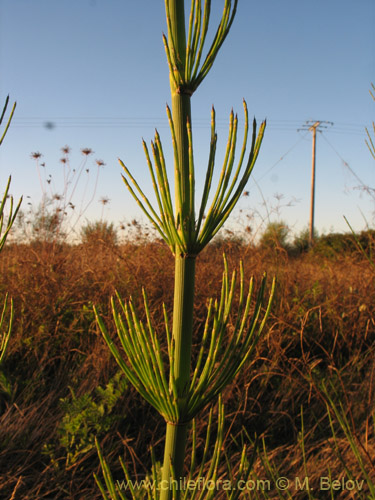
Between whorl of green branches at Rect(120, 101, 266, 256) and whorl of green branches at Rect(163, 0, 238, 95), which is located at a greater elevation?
whorl of green branches at Rect(163, 0, 238, 95)

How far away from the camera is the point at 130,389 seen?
9.00 feet

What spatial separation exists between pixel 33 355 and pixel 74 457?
1.09m

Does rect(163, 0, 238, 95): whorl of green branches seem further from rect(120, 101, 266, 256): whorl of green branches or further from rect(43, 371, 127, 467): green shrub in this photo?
rect(43, 371, 127, 467): green shrub

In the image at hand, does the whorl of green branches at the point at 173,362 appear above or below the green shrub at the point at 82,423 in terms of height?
above

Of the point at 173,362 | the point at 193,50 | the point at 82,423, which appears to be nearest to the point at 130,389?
the point at 82,423

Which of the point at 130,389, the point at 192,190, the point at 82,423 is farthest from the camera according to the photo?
the point at 130,389

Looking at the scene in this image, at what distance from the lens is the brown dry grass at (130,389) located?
7.51 feet

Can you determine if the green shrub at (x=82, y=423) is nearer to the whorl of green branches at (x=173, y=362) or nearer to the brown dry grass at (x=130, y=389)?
the brown dry grass at (x=130, y=389)

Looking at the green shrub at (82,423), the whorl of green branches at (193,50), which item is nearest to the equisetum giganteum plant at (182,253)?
the whorl of green branches at (193,50)

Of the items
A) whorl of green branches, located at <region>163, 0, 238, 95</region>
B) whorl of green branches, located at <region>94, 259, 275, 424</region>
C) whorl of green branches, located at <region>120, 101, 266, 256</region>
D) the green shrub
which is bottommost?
the green shrub

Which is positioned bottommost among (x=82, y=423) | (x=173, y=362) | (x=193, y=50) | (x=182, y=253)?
(x=82, y=423)

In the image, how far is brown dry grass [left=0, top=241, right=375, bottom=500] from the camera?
229 centimetres

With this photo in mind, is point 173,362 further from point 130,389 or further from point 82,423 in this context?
point 130,389

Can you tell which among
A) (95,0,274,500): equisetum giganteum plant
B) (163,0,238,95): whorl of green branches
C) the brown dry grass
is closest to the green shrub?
the brown dry grass
